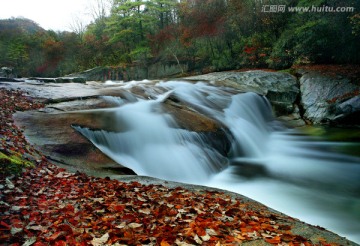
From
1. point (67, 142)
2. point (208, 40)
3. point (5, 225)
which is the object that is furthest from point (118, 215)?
point (208, 40)

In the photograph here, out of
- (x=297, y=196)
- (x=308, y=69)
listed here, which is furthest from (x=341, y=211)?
(x=308, y=69)

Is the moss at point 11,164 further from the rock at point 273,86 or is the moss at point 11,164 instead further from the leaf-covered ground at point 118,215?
the rock at point 273,86

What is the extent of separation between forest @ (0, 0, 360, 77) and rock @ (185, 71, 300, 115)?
7.74ft

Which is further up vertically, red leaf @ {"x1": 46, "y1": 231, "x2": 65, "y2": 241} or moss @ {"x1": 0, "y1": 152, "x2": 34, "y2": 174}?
moss @ {"x1": 0, "y1": 152, "x2": 34, "y2": 174}

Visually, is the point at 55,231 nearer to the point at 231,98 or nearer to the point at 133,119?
the point at 133,119

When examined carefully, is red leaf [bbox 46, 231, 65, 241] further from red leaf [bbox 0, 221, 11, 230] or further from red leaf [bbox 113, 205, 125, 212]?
red leaf [bbox 113, 205, 125, 212]

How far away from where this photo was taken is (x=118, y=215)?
2914mm

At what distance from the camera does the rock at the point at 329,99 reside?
10.9 meters

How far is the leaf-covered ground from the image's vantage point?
2.44 m

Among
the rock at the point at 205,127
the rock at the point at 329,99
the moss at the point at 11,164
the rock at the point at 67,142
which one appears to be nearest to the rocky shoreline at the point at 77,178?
the rock at the point at 67,142

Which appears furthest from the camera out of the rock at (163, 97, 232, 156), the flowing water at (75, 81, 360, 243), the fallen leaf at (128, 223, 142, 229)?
the rock at (163, 97, 232, 156)

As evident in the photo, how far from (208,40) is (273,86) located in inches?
391

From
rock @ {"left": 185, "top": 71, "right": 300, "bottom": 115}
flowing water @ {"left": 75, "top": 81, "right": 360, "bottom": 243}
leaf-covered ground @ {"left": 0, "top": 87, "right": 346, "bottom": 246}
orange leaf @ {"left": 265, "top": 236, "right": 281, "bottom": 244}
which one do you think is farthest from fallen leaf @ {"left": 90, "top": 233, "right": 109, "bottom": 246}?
rock @ {"left": 185, "top": 71, "right": 300, "bottom": 115}

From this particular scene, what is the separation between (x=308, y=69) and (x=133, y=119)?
11904 millimetres
